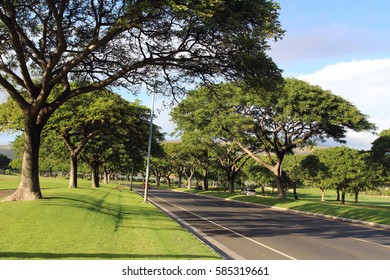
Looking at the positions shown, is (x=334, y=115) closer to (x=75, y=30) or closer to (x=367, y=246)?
(x=367, y=246)

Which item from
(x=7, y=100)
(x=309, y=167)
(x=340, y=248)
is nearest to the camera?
(x=340, y=248)

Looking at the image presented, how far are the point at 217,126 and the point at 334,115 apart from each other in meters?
11.1

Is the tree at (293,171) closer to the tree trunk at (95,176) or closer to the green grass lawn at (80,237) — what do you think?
the tree trunk at (95,176)

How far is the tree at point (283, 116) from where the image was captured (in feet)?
102

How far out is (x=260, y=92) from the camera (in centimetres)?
1525

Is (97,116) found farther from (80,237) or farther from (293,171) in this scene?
(293,171)

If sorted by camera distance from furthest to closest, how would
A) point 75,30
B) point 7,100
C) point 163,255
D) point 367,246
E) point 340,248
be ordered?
point 7,100 < point 75,30 < point 367,246 < point 340,248 < point 163,255

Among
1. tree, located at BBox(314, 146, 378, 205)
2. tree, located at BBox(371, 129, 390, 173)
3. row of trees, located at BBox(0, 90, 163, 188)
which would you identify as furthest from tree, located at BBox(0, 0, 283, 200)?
tree, located at BBox(314, 146, 378, 205)

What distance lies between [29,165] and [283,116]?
22168 millimetres

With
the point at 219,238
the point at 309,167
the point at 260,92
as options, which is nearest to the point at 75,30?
the point at 260,92

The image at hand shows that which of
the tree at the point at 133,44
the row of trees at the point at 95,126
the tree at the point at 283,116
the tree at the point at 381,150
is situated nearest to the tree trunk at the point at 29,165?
the tree at the point at 133,44

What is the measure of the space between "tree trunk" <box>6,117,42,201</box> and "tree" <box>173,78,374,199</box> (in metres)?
12.9

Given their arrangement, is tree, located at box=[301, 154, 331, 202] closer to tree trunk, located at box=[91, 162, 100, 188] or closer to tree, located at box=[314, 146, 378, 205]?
tree, located at box=[314, 146, 378, 205]

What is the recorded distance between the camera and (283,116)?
32188 mm
